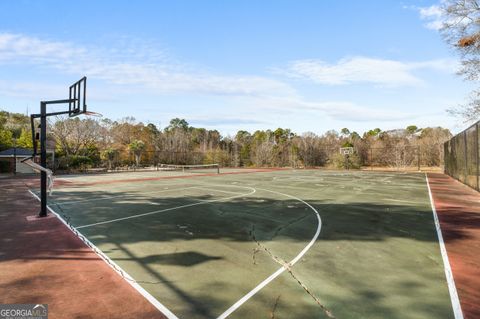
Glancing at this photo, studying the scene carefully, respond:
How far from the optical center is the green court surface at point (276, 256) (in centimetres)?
451

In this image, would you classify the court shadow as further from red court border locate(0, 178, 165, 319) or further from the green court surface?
red court border locate(0, 178, 165, 319)

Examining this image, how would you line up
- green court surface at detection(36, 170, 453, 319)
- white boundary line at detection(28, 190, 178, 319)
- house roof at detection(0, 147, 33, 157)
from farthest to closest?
house roof at detection(0, 147, 33, 157) < green court surface at detection(36, 170, 453, 319) < white boundary line at detection(28, 190, 178, 319)

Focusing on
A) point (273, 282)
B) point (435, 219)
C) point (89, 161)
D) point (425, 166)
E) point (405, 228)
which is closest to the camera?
point (273, 282)

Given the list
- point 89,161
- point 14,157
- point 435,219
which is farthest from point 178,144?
point 435,219

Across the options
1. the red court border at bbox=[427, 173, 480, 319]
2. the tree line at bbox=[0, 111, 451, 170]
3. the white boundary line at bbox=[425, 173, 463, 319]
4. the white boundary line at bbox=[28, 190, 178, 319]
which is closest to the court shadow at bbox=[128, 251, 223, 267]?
the white boundary line at bbox=[28, 190, 178, 319]

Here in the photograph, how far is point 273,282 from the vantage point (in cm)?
525

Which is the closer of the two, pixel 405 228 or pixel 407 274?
pixel 407 274

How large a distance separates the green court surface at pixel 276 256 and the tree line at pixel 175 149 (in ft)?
97.2

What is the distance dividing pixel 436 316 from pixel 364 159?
53.3 metres

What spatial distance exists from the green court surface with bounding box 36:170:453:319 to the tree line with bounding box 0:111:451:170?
2963cm

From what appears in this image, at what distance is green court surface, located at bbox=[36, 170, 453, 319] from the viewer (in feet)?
14.8

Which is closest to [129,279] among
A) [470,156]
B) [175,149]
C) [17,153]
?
[470,156]

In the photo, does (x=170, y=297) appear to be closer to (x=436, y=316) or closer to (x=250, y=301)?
(x=250, y=301)

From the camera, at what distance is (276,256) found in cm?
657
